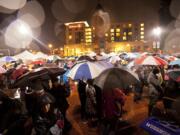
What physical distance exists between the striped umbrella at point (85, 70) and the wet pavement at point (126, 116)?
2117mm

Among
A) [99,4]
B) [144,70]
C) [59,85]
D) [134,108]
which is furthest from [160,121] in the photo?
[99,4]

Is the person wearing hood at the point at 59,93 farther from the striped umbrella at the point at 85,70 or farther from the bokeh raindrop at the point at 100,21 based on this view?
the bokeh raindrop at the point at 100,21

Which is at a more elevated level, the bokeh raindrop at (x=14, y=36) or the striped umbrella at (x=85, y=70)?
the bokeh raindrop at (x=14, y=36)

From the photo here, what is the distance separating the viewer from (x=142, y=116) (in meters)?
9.62

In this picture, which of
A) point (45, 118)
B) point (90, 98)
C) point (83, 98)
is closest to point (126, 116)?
point (83, 98)

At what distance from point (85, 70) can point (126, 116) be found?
339 cm

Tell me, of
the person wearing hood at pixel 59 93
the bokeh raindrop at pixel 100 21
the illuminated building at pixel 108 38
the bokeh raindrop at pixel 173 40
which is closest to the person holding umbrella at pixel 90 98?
the person wearing hood at pixel 59 93

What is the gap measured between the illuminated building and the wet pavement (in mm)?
102434

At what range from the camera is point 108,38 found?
127562 millimetres

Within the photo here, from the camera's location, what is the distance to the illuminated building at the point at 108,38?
11634 centimetres

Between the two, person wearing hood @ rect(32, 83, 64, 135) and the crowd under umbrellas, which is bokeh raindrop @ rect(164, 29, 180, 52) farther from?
person wearing hood @ rect(32, 83, 64, 135)

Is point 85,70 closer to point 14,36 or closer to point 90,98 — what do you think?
point 90,98

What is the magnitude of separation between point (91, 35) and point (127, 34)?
70.3 feet

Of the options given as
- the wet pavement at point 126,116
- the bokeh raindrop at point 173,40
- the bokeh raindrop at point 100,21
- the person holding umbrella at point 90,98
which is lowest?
the wet pavement at point 126,116
